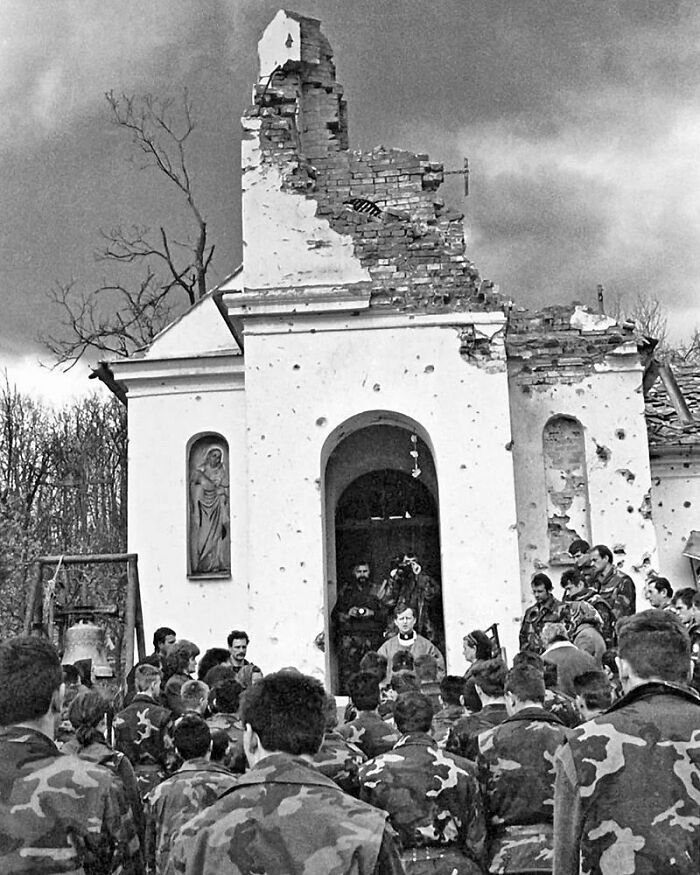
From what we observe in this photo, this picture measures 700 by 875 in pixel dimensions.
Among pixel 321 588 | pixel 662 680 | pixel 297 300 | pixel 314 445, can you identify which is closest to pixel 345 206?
pixel 297 300

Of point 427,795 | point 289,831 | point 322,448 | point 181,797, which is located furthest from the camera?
point 322,448

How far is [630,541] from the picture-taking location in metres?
15.2

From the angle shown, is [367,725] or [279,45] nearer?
[367,725]

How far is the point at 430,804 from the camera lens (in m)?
4.91

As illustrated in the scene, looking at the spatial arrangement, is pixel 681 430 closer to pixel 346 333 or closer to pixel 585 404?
pixel 585 404

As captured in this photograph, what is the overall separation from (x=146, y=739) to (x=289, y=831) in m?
3.82

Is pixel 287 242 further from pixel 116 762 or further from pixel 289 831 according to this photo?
Answer: pixel 289 831

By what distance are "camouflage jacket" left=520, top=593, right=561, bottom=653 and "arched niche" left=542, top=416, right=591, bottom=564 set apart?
450 cm

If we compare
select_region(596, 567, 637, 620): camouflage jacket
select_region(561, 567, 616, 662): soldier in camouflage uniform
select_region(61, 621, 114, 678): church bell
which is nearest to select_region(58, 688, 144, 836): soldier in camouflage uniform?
select_region(561, 567, 616, 662): soldier in camouflage uniform

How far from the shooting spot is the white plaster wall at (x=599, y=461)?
15266 mm

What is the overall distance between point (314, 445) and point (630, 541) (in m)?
4.49

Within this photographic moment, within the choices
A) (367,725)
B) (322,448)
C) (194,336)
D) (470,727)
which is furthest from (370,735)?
(194,336)

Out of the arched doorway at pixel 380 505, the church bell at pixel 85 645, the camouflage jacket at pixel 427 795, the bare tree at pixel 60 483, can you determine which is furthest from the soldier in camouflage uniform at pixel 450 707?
the bare tree at pixel 60 483

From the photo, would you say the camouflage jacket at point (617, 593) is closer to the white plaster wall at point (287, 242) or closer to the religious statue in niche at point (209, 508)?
the white plaster wall at point (287, 242)
